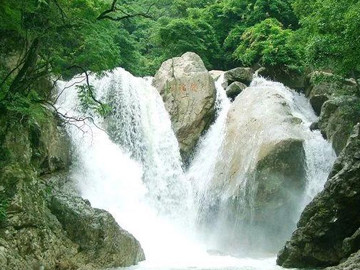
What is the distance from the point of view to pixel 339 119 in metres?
16.9

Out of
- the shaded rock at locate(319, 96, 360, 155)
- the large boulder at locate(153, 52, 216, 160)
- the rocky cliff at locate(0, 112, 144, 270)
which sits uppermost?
the large boulder at locate(153, 52, 216, 160)

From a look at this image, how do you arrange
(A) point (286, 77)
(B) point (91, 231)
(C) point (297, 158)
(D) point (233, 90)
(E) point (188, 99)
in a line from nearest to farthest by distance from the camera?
1. (B) point (91, 231)
2. (C) point (297, 158)
3. (E) point (188, 99)
4. (D) point (233, 90)
5. (A) point (286, 77)

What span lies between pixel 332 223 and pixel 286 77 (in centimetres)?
1447

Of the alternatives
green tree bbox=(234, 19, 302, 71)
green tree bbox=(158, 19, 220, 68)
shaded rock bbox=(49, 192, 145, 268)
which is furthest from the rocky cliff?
green tree bbox=(158, 19, 220, 68)

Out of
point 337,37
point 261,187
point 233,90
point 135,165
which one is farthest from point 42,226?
point 233,90

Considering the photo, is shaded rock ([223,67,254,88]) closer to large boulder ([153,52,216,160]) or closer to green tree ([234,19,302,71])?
green tree ([234,19,302,71])

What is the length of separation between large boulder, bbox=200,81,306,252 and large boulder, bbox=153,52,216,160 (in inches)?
114

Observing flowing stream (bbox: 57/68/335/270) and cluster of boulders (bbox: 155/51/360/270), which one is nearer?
cluster of boulders (bbox: 155/51/360/270)

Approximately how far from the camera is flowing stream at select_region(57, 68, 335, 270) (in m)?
15.2

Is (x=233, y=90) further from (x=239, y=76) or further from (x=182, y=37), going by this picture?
(x=182, y=37)

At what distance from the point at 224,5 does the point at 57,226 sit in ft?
80.6

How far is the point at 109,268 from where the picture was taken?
10.5 meters

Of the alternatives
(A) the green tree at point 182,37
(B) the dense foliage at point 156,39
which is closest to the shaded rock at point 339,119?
(B) the dense foliage at point 156,39

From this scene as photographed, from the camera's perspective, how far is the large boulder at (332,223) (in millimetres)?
10414
